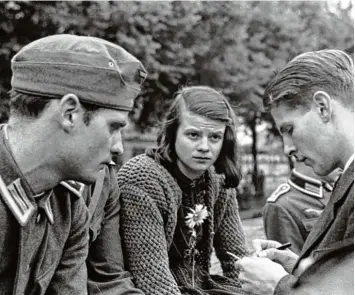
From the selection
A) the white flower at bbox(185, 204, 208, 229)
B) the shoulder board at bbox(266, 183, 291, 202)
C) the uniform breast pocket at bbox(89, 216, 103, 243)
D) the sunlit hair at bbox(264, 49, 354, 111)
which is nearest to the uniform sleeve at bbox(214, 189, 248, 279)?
the white flower at bbox(185, 204, 208, 229)

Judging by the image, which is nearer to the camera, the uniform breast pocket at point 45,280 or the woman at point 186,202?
the uniform breast pocket at point 45,280

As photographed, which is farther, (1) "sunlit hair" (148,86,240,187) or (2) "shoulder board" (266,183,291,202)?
(2) "shoulder board" (266,183,291,202)

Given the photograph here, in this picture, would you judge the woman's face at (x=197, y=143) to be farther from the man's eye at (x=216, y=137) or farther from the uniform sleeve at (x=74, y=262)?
the uniform sleeve at (x=74, y=262)

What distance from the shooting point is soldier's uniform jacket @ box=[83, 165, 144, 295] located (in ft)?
9.06

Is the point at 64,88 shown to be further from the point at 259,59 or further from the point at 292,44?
the point at 292,44

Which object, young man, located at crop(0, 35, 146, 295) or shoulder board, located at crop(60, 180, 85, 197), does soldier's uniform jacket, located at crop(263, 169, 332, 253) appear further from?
young man, located at crop(0, 35, 146, 295)

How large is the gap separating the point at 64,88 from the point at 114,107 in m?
0.23

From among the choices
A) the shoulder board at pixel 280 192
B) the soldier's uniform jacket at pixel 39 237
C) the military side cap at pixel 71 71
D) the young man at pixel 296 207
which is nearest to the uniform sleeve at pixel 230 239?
the young man at pixel 296 207

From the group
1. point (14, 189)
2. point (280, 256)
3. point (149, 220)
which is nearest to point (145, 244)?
point (149, 220)

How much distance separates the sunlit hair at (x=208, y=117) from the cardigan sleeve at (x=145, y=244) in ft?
1.21

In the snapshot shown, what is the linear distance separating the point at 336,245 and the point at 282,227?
5.69ft

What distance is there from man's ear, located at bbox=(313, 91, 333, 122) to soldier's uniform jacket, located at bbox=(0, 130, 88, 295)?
1092 mm

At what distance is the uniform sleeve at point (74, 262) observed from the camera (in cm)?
248

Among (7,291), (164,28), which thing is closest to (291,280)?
(7,291)
